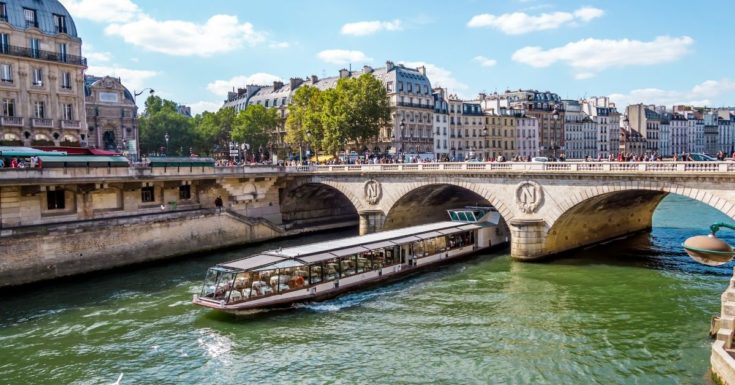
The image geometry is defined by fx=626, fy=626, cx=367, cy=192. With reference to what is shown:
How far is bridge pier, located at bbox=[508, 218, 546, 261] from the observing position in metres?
37.2

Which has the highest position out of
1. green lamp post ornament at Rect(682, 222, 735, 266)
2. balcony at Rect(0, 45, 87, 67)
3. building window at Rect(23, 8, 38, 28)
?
building window at Rect(23, 8, 38, 28)

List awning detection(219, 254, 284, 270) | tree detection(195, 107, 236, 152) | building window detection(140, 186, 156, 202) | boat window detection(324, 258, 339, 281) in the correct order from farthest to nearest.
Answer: tree detection(195, 107, 236, 152) → building window detection(140, 186, 156, 202) → boat window detection(324, 258, 339, 281) → awning detection(219, 254, 284, 270)

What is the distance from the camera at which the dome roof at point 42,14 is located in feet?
164

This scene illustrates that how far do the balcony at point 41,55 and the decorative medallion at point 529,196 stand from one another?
39374 millimetres

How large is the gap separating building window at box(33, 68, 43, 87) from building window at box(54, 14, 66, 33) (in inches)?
157

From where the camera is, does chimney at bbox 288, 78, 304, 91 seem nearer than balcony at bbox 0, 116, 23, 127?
No

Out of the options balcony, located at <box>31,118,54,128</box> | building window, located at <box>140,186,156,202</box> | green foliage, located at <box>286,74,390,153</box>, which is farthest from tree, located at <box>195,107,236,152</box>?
building window, located at <box>140,186,156,202</box>

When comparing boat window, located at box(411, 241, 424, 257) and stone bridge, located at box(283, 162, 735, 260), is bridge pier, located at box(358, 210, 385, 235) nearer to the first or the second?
stone bridge, located at box(283, 162, 735, 260)

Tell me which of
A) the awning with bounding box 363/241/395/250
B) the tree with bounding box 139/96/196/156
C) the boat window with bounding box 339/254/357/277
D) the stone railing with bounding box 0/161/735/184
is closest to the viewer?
the boat window with bounding box 339/254/357/277

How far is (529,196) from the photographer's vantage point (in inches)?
1486

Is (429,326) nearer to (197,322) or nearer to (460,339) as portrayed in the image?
(460,339)

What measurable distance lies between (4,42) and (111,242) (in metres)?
21.9

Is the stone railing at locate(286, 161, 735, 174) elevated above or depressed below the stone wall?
above

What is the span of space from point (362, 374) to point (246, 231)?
29.0m
